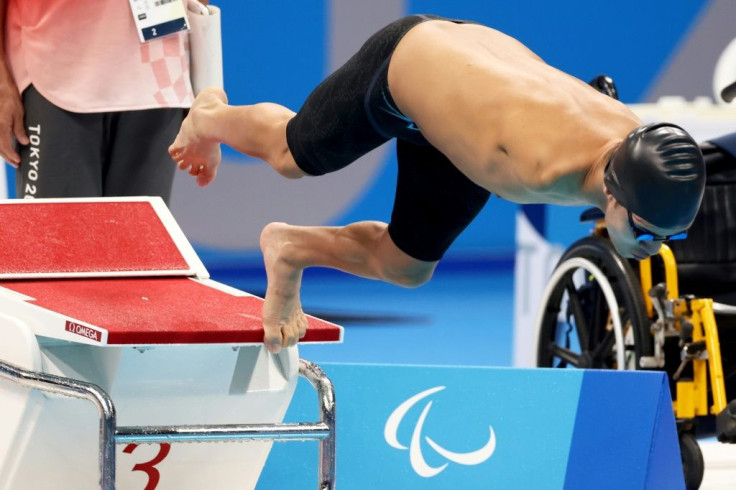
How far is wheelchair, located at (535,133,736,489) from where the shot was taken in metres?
4.34

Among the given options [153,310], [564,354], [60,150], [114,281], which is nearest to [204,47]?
[60,150]

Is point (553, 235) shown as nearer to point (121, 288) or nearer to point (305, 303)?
point (305, 303)

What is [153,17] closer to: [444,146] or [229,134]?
[229,134]

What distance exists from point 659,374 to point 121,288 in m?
1.47

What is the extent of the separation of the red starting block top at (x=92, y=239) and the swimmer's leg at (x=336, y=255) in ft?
0.93

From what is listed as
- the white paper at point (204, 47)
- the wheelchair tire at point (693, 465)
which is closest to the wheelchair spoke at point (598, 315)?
the wheelchair tire at point (693, 465)

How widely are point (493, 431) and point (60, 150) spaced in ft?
4.52

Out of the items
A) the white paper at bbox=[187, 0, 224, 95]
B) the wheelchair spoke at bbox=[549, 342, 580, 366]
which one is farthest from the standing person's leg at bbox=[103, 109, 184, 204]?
the wheelchair spoke at bbox=[549, 342, 580, 366]

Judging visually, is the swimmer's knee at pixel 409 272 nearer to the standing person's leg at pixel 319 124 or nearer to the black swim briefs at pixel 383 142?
the black swim briefs at pixel 383 142

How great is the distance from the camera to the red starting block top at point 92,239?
10.0 feet

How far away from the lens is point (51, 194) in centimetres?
359

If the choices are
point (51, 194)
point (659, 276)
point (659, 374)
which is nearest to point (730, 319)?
point (659, 276)

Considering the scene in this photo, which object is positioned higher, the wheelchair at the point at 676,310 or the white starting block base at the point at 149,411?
the white starting block base at the point at 149,411

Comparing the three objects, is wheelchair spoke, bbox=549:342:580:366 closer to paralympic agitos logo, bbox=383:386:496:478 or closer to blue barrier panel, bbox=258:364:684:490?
blue barrier panel, bbox=258:364:684:490
